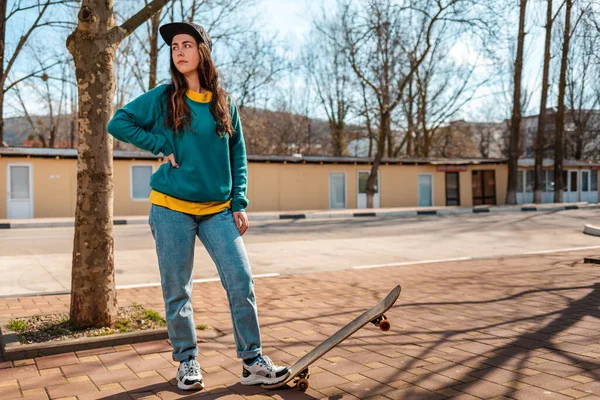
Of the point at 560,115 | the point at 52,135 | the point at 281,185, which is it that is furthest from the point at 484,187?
the point at 52,135

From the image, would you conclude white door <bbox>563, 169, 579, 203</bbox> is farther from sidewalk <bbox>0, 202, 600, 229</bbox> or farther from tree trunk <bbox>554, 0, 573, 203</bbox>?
sidewalk <bbox>0, 202, 600, 229</bbox>

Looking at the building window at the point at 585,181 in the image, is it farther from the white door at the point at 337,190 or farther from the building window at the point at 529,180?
the white door at the point at 337,190

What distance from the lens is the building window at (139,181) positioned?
78.8 ft

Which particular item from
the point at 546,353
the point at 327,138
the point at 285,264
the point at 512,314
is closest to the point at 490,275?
the point at 512,314

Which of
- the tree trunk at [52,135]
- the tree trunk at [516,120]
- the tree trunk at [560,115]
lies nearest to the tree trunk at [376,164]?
the tree trunk at [516,120]

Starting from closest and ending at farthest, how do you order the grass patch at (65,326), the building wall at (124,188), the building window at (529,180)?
the grass patch at (65,326), the building wall at (124,188), the building window at (529,180)

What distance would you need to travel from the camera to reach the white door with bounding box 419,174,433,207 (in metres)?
31.7

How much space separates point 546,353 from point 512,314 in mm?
1292

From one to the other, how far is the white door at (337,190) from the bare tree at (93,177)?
80.9 feet

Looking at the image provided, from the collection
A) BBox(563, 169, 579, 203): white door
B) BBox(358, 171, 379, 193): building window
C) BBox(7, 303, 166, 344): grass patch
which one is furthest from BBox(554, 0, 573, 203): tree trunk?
BBox(7, 303, 166, 344): grass patch

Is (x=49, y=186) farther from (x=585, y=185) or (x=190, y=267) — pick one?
(x=585, y=185)

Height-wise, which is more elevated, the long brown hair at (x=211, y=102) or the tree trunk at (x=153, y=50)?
the tree trunk at (x=153, y=50)

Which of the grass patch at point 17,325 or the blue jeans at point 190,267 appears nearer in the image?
the blue jeans at point 190,267

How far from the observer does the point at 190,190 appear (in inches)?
117
